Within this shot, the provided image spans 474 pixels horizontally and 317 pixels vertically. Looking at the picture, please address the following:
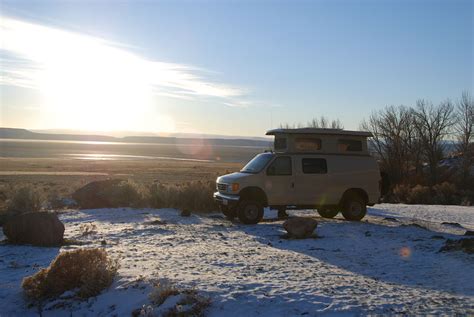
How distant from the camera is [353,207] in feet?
51.9

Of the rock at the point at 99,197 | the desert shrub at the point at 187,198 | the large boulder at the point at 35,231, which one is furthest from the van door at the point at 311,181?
the large boulder at the point at 35,231

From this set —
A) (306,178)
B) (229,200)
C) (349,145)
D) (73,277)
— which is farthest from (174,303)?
(349,145)

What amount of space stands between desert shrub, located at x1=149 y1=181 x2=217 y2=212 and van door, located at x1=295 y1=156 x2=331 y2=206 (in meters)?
4.38

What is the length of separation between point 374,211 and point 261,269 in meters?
11.3

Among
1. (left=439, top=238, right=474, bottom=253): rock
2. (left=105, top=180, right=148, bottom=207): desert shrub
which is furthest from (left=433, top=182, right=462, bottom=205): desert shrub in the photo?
(left=439, top=238, right=474, bottom=253): rock

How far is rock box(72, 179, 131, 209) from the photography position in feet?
60.3

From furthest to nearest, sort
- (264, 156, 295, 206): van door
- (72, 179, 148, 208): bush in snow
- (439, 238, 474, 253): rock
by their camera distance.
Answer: (72, 179, 148, 208): bush in snow < (264, 156, 295, 206): van door < (439, 238, 474, 253): rock

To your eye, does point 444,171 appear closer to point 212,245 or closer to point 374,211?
point 374,211

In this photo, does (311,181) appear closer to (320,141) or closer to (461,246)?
(320,141)

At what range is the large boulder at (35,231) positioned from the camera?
443 inches

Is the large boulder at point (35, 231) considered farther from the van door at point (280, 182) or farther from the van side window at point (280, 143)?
the van side window at point (280, 143)

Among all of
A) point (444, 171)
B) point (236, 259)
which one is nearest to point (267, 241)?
point (236, 259)

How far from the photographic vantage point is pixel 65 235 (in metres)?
12.5

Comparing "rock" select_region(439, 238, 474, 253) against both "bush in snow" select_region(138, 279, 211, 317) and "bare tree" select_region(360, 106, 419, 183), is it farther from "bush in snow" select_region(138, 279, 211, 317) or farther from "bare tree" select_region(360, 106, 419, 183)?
"bare tree" select_region(360, 106, 419, 183)
